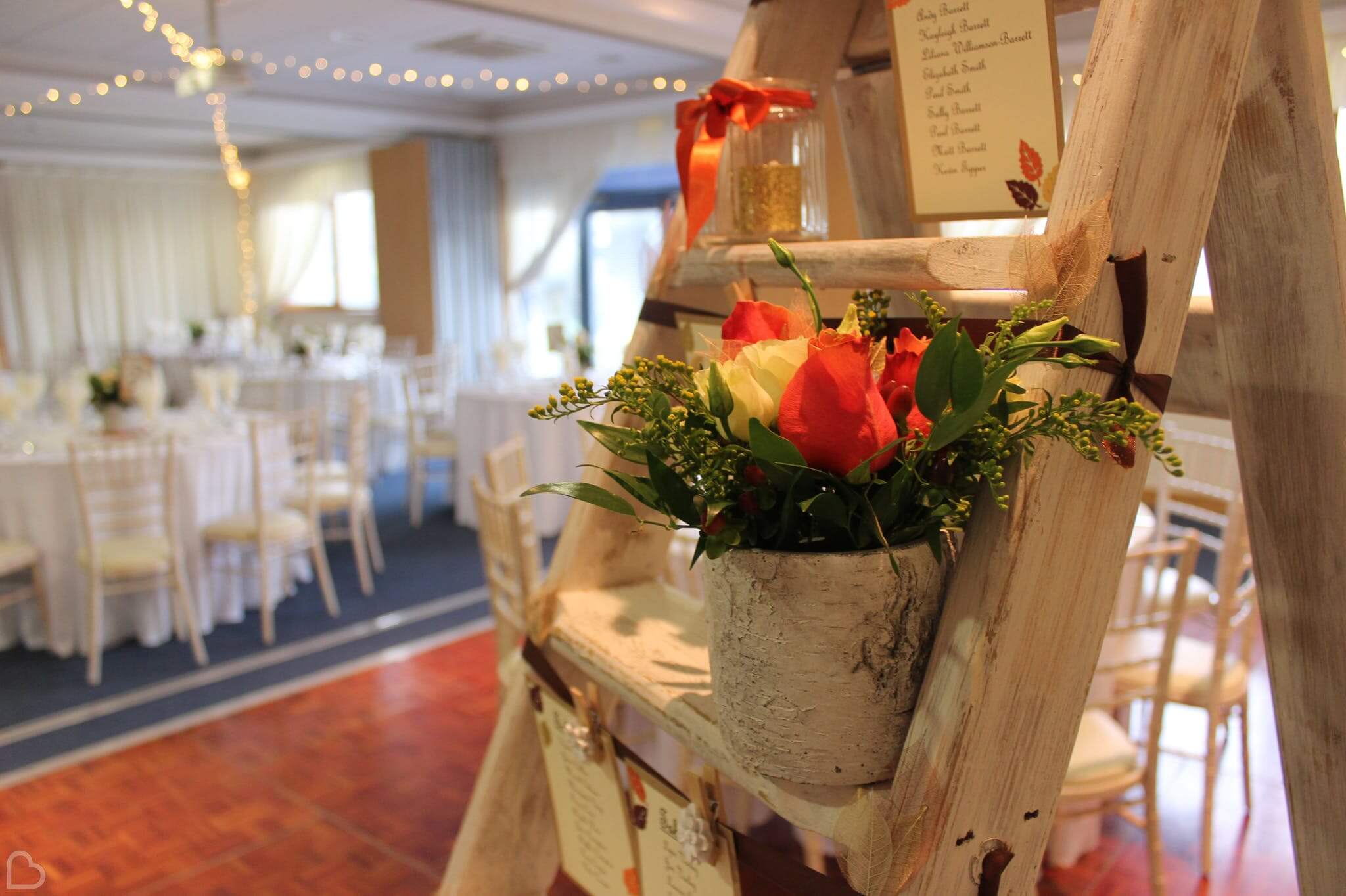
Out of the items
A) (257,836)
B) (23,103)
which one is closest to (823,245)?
(257,836)

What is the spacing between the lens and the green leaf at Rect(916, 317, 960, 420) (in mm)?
557

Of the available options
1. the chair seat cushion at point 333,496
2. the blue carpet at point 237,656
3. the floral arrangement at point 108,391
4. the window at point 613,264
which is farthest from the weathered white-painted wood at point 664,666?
the window at point 613,264

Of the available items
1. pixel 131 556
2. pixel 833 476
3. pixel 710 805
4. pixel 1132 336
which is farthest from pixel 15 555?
pixel 1132 336

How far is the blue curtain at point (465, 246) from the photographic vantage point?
9.30m

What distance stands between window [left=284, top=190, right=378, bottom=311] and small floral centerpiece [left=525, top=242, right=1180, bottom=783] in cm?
1064

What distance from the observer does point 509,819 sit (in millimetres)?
1146

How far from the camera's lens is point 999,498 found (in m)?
0.57

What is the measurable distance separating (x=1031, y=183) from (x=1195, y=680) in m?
2.37

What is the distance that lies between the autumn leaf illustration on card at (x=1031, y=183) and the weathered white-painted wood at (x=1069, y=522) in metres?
0.16

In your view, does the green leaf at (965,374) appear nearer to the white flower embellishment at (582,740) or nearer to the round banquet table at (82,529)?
the white flower embellishment at (582,740)

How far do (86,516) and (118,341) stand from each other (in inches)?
362

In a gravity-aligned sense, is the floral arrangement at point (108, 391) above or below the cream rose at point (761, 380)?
below

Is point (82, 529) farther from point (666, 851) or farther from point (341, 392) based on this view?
point (666, 851)

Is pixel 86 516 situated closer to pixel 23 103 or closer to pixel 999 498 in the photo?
pixel 999 498
